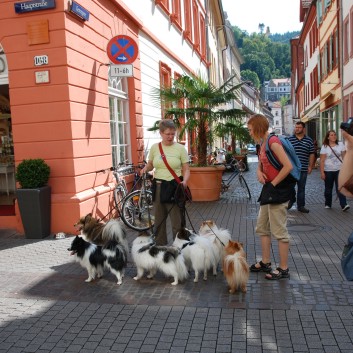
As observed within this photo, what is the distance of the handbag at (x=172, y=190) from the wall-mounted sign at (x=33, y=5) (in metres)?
3.55

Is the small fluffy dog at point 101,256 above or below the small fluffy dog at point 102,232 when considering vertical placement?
below

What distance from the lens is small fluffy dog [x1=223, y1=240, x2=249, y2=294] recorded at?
200 inches

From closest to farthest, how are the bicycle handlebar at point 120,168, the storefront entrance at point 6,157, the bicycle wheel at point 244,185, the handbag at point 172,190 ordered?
the handbag at point 172,190, the bicycle handlebar at point 120,168, the storefront entrance at point 6,157, the bicycle wheel at point 244,185

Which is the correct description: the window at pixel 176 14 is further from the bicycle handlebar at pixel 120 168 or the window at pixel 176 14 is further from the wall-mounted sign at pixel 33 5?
the wall-mounted sign at pixel 33 5

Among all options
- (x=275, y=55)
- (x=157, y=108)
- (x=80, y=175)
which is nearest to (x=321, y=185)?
(x=157, y=108)

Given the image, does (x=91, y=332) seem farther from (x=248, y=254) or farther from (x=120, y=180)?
(x=120, y=180)

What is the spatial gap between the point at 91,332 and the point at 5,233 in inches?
190

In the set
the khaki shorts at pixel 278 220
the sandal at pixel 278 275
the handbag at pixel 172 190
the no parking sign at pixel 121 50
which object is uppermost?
the no parking sign at pixel 121 50

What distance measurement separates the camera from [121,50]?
9398 millimetres

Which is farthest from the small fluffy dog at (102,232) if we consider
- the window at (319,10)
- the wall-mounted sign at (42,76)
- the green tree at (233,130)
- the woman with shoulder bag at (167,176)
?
the window at (319,10)

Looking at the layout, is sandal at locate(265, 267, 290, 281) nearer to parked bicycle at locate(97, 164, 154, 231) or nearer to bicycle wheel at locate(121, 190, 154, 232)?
parked bicycle at locate(97, 164, 154, 231)

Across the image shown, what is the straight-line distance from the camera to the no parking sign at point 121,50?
9.32m

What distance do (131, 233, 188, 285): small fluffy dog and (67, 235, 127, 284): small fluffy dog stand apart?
20 cm

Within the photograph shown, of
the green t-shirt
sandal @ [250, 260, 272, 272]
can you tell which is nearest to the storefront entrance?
the green t-shirt
